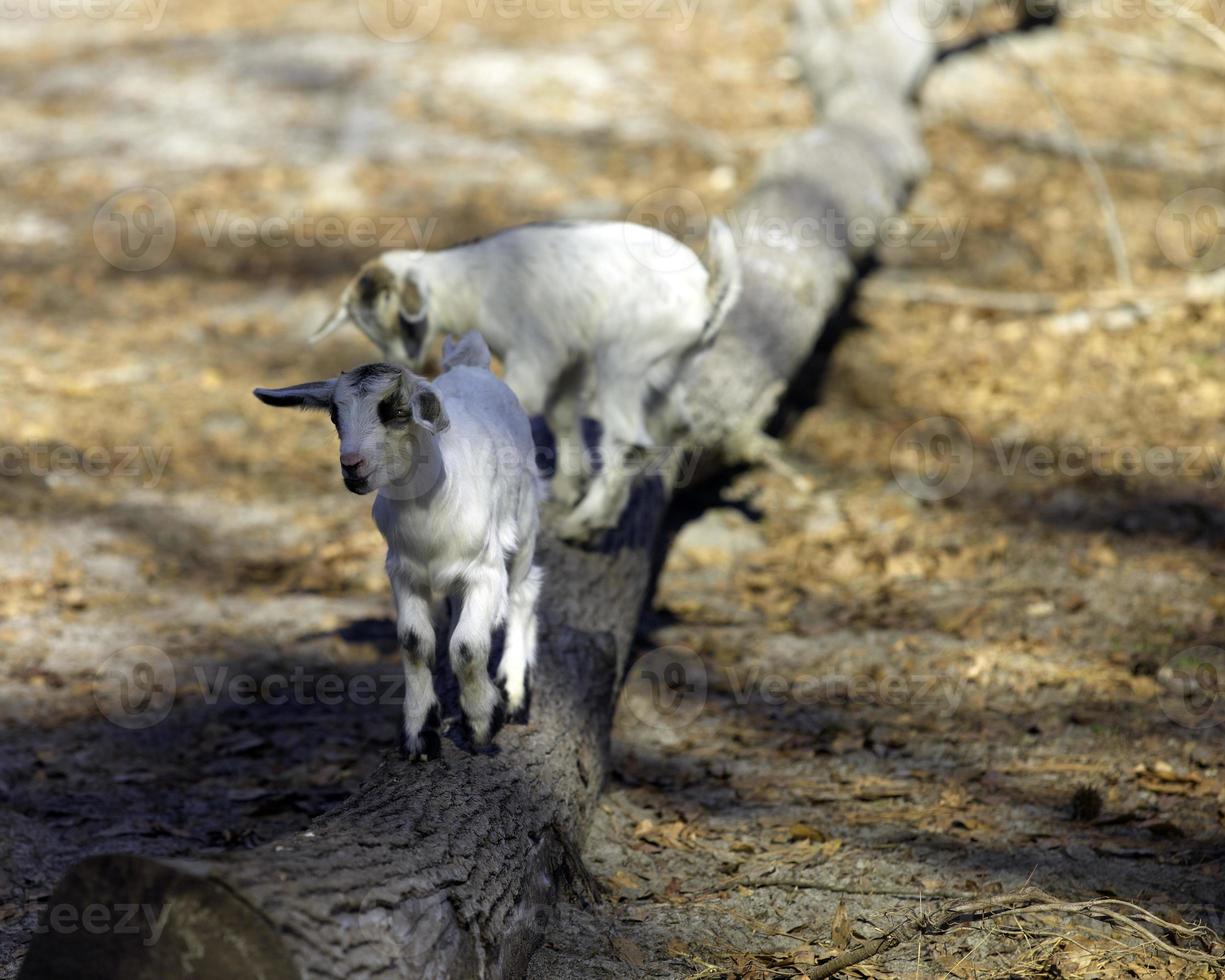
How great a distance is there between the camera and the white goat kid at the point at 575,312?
19.5 ft

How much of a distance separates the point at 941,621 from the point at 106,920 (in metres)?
4.82

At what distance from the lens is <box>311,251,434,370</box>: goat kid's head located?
19.3 feet

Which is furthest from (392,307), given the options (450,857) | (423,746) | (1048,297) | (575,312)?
(1048,297)

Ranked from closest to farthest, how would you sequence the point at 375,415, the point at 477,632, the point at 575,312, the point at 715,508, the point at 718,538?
the point at 375,415, the point at 477,632, the point at 575,312, the point at 718,538, the point at 715,508

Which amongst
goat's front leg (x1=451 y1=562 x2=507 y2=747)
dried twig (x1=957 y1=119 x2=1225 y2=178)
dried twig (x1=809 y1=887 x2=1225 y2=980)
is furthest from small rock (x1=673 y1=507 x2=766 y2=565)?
dried twig (x1=957 y1=119 x2=1225 y2=178)

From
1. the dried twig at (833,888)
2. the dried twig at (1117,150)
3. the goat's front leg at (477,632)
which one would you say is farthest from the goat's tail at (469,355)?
the dried twig at (1117,150)

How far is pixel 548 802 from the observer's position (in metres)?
4.52

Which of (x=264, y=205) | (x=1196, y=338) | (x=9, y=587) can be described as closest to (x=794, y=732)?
(x=9, y=587)

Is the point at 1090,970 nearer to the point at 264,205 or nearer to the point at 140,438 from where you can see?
the point at 140,438

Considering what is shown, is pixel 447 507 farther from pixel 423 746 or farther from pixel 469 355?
pixel 469 355

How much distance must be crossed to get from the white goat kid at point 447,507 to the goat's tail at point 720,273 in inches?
68.4

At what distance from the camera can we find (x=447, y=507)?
13.4 feet

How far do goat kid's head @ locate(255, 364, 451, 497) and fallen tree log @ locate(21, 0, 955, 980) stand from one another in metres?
1.06

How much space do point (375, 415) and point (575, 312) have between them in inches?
95.7
